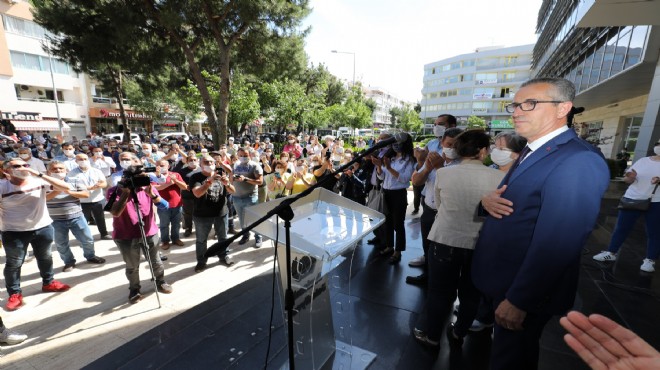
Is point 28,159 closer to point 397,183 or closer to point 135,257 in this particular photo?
point 135,257

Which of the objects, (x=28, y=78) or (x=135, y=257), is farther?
(x=28, y=78)

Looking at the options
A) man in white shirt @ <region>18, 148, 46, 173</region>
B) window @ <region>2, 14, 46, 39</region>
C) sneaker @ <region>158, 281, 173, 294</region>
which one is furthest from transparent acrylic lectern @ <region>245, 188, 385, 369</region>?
window @ <region>2, 14, 46, 39</region>

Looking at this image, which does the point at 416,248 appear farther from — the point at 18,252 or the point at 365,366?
the point at 18,252

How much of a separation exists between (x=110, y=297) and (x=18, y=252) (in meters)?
1.15

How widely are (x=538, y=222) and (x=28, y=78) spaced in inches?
1489

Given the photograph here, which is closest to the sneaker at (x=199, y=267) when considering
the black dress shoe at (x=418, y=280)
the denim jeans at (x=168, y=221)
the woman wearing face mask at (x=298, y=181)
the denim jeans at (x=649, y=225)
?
the denim jeans at (x=168, y=221)

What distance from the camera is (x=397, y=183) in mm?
4188

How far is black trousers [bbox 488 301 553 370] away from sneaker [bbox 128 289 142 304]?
403 cm

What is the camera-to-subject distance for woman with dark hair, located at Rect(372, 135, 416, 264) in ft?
13.6

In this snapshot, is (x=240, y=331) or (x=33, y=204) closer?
(x=240, y=331)

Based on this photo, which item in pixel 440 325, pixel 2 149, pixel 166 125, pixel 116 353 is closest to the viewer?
pixel 440 325

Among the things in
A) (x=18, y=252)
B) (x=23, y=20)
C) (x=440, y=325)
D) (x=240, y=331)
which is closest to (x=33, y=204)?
(x=18, y=252)

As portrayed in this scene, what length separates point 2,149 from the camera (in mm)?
10023

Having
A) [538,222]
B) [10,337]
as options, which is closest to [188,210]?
[10,337]
